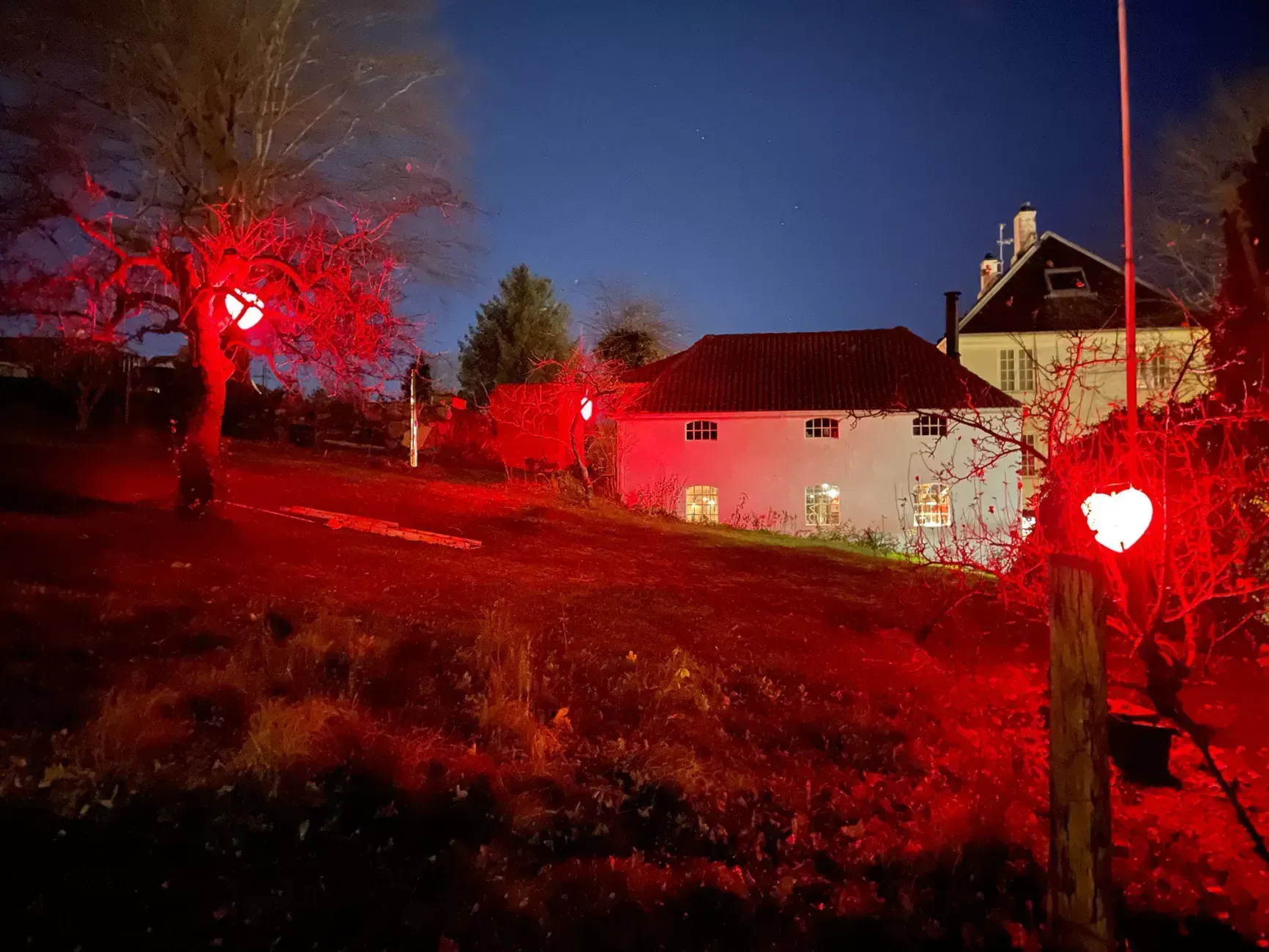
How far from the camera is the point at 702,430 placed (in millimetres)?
26109

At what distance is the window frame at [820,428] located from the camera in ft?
83.1

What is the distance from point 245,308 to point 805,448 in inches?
734

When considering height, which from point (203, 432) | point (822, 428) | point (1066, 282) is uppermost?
point (1066, 282)

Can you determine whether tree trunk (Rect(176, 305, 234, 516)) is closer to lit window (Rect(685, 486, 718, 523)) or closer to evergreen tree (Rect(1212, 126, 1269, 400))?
evergreen tree (Rect(1212, 126, 1269, 400))

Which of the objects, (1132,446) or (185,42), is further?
(185,42)

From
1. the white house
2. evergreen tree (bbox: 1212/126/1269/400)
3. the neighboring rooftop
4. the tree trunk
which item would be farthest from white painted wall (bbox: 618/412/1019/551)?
the tree trunk

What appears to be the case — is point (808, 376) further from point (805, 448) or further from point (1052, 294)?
point (1052, 294)

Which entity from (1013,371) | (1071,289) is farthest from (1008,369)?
(1071,289)

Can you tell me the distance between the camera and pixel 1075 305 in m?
30.8

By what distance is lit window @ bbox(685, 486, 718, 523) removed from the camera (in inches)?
1019

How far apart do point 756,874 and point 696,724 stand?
1.82 meters

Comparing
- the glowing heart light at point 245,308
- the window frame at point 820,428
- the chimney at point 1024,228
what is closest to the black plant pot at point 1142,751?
the glowing heart light at point 245,308

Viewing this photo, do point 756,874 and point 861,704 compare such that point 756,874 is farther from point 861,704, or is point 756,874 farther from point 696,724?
point 861,704

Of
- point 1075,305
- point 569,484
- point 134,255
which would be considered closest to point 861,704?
point 134,255
